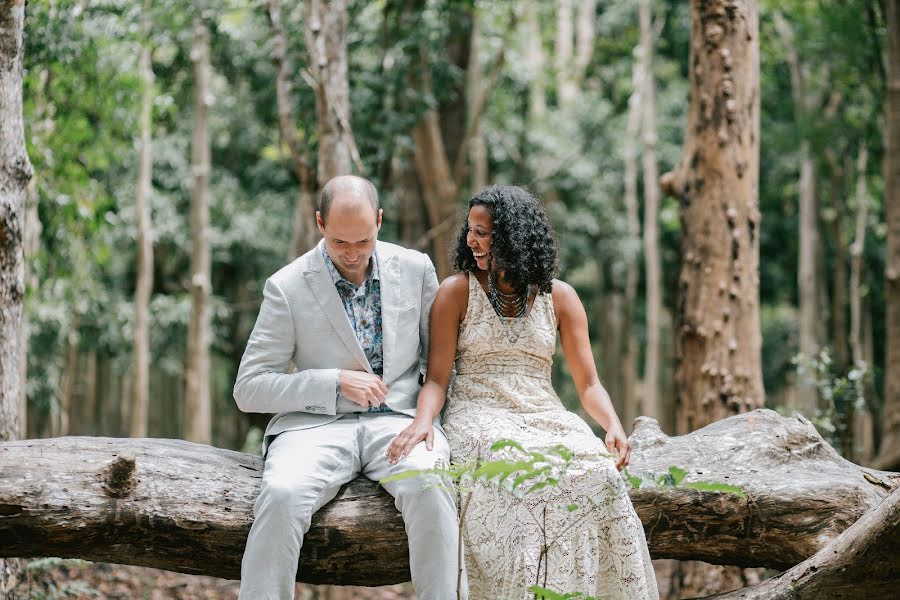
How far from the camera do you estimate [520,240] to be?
382cm

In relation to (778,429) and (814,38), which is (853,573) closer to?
(778,429)

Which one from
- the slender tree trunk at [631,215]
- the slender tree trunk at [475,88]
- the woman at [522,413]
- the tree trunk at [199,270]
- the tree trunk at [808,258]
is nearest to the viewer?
the woman at [522,413]

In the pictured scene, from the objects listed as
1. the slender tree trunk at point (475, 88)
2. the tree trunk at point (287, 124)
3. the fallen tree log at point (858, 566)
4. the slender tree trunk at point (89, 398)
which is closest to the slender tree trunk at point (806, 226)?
the slender tree trunk at point (475, 88)

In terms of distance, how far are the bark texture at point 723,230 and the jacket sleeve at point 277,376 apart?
3055 mm

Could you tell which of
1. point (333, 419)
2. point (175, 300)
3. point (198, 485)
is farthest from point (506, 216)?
point (175, 300)

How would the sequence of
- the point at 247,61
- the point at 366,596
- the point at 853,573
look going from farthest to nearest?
the point at 247,61, the point at 366,596, the point at 853,573

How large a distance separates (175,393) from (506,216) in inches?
813

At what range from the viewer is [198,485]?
363 centimetres

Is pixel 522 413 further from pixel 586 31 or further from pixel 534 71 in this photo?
pixel 586 31

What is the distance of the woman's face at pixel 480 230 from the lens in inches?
153

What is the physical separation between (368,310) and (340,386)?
41cm

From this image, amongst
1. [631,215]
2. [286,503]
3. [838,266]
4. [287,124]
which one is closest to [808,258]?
[838,266]

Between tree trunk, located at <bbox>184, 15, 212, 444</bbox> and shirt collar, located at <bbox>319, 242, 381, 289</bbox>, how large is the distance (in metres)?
7.42

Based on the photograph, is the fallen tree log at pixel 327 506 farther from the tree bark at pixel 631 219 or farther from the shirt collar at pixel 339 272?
the tree bark at pixel 631 219
